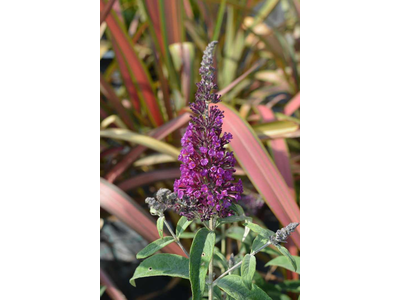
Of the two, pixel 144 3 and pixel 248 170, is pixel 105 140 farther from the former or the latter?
pixel 248 170

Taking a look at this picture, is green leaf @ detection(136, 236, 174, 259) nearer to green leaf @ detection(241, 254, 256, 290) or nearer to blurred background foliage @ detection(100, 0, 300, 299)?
green leaf @ detection(241, 254, 256, 290)

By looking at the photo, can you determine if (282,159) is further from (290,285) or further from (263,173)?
(290,285)

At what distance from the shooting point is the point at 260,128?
3.82 feet

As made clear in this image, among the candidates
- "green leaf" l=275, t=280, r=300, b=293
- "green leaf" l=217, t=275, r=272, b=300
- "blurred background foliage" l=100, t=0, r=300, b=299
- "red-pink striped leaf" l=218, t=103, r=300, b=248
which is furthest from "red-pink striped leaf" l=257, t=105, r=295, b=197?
"green leaf" l=217, t=275, r=272, b=300

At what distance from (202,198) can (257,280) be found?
43 cm

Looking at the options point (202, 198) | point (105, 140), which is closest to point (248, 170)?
point (202, 198)

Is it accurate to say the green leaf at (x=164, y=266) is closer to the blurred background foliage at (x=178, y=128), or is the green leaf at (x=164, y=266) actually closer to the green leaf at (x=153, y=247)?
the green leaf at (x=153, y=247)

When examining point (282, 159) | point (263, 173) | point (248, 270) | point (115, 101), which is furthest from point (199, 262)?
point (115, 101)

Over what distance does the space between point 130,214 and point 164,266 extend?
38 centimetres

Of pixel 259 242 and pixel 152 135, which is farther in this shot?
pixel 152 135

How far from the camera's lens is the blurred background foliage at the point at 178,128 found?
3.16 feet

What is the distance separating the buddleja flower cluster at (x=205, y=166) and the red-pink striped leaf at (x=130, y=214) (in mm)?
402

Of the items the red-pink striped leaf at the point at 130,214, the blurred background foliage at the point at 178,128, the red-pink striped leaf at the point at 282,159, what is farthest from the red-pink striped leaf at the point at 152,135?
the red-pink striped leaf at the point at 282,159

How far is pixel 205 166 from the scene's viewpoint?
573 millimetres
